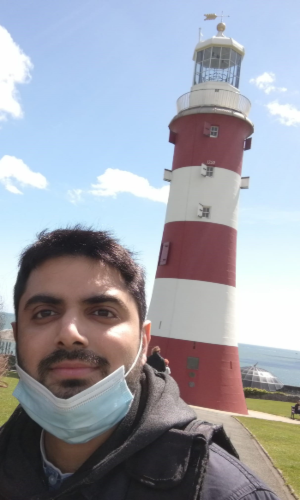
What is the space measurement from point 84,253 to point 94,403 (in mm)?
653

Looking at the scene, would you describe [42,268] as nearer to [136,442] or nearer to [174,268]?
[136,442]

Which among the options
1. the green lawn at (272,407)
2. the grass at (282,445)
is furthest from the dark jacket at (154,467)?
the green lawn at (272,407)

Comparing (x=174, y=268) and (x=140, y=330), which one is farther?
(x=174, y=268)

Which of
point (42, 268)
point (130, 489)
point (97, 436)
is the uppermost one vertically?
point (42, 268)

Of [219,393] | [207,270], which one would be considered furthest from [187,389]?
[207,270]

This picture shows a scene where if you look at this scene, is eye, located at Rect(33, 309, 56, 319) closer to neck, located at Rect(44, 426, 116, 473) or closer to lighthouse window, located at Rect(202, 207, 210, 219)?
neck, located at Rect(44, 426, 116, 473)

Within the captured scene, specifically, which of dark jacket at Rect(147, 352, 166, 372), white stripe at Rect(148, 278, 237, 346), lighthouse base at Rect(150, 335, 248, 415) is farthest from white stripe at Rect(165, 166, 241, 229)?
dark jacket at Rect(147, 352, 166, 372)

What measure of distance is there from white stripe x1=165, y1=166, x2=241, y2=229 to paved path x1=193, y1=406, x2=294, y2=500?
656 cm

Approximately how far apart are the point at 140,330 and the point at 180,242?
13.9 m

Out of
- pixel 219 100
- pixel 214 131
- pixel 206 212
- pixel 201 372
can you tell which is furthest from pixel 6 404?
pixel 219 100

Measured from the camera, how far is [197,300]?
15.2 m

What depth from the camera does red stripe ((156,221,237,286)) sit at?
50.8ft

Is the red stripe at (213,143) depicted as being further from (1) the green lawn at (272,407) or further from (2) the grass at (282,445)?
(1) the green lawn at (272,407)

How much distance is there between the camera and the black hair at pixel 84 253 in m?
2.10
